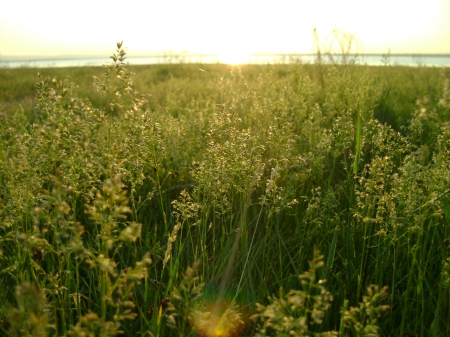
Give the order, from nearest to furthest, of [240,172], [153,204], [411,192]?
[411,192] → [240,172] → [153,204]

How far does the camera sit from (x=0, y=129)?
77.1 inches

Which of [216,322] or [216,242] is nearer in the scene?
[216,322]

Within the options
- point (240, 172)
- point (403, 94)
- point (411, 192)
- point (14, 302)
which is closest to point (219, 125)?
point (240, 172)

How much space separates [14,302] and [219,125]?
1321 mm

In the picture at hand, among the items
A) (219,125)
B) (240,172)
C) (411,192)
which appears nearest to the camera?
(411,192)

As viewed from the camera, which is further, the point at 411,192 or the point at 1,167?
the point at 411,192

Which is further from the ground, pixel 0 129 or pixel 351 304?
pixel 0 129

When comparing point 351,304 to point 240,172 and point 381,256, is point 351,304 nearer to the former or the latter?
point 381,256

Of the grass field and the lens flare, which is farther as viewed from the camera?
the grass field

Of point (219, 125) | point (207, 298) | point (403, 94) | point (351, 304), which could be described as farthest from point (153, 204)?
point (403, 94)

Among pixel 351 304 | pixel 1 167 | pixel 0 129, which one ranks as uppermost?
pixel 0 129

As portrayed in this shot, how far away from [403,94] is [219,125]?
441 cm

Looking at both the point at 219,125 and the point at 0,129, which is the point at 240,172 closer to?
the point at 219,125

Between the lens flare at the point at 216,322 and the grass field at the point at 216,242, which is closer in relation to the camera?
the lens flare at the point at 216,322
